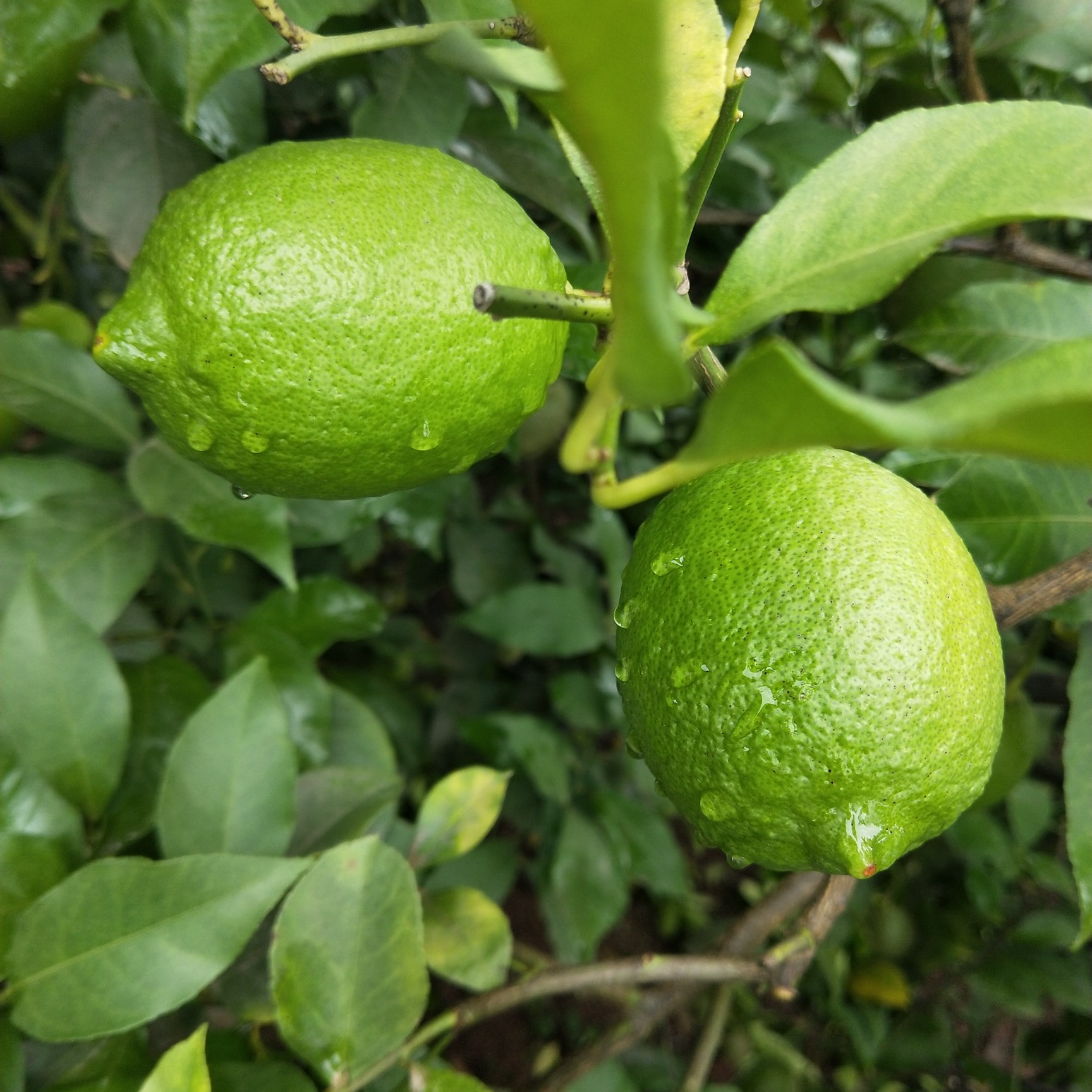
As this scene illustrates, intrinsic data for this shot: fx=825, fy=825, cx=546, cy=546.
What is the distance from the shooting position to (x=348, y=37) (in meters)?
0.50

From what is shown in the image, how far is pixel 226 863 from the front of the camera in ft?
2.02

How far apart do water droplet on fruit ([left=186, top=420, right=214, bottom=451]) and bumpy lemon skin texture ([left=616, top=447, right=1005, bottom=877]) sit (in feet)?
0.94

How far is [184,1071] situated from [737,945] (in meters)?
0.60

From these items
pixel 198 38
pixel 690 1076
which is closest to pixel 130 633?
pixel 198 38

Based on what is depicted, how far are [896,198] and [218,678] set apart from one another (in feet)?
3.08

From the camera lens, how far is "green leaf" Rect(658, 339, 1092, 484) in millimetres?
248

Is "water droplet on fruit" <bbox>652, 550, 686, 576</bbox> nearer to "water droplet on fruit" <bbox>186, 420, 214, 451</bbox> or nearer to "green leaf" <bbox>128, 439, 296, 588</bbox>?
"water droplet on fruit" <bbox>186, 420, 214, 451</bbox>

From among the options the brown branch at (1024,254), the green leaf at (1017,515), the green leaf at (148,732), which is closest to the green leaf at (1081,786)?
the green leaf at (1017,515)

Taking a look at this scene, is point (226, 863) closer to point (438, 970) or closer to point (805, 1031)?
point (438, 970)

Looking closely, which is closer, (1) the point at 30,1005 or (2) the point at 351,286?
(2) the point at 351,286

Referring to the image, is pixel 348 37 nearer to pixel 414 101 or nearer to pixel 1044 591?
pixel 414 101

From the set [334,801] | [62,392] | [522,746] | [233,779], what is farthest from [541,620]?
[62,392]

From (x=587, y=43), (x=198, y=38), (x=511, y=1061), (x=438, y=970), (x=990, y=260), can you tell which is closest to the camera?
(x=587, y=43)

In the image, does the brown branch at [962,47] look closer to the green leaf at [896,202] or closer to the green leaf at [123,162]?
the green leaf at [896,202]
